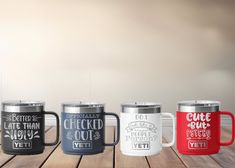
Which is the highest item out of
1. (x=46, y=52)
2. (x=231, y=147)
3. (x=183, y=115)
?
(x=46, y=52)

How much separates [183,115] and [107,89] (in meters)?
3.03

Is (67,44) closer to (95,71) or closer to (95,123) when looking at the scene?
(95,71)

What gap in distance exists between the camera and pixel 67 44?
421 centimetres

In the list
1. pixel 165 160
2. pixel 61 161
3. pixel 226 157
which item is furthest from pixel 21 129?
pixel 226 157

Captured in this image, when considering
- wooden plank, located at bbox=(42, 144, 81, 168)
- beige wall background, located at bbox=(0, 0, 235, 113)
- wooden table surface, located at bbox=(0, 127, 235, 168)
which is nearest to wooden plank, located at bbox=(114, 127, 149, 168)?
wooden table surface, located at bbox=(0, 127, 235, 168)

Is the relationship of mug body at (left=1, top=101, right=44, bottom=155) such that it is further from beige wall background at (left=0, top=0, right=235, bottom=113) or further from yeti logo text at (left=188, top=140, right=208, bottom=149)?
beige wall background at (left=0, top=0, right=235, bottom=113)

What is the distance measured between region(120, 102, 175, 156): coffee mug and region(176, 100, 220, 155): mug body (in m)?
0.07

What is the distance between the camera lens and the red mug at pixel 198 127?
1190 millimetres

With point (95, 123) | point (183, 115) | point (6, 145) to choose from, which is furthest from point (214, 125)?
point (6, 145)

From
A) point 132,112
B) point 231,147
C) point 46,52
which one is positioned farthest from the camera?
point 46,52

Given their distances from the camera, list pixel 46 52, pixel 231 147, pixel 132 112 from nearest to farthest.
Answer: pixel 132 112, pixel 231 147, pixel 46 52

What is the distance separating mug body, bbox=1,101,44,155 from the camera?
1.19 metres

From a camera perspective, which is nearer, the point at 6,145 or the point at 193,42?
the point at 6,145

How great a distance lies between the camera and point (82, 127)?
1176mm
